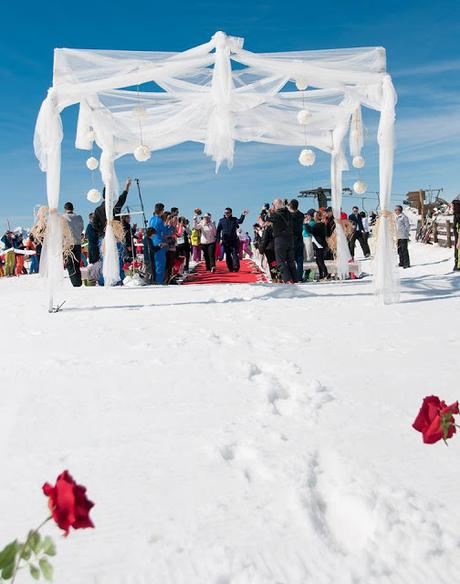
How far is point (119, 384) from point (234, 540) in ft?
6.31

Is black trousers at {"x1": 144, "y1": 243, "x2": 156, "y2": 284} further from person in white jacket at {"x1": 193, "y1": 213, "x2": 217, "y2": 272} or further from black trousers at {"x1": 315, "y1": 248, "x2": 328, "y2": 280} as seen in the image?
black trousers at {"x1": 315, "y1": 248, "x2": 328, "y2": 280}

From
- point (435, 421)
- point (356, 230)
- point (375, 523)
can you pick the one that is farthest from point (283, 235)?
point (435, 421)

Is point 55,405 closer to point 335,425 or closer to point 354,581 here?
point 335,425

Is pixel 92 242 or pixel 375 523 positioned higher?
pixel 92 242

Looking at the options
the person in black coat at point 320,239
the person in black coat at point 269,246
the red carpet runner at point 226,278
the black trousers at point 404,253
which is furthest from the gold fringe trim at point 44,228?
the black trousers at point 404,253

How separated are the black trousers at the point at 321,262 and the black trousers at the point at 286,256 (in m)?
1.85

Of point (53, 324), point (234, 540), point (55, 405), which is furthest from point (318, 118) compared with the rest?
point (234, 540)

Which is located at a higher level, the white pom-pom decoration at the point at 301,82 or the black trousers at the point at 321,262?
the white pom-pom decoration at the point at 301,82

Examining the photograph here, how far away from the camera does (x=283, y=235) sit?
9.15 m

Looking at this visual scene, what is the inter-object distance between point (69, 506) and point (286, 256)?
8570 millimetres

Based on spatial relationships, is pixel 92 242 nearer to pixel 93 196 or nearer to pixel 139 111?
pixel 93 196

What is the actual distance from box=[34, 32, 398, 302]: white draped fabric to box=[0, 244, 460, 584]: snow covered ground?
2977mm

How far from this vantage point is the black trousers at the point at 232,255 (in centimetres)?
1311

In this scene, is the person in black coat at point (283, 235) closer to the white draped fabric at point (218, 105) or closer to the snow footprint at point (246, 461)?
the white draped fabric at point (218, 105)
